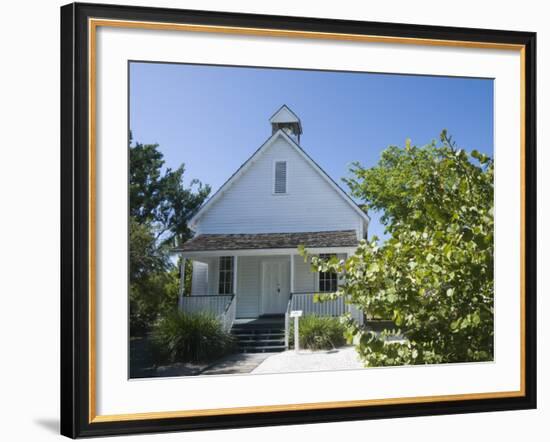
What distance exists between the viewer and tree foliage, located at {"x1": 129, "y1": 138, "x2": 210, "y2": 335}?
5.02m

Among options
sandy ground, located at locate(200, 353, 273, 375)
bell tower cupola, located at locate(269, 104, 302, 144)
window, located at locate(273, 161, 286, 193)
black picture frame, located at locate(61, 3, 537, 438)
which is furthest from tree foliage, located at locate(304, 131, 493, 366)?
window, located at locate(273, 161, 286, 193)

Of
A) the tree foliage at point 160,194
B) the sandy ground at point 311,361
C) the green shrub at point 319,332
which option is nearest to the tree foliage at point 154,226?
the tree foliage at point 160,194

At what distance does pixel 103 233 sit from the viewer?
455 centimetres

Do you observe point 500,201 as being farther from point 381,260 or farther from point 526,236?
point 381,260

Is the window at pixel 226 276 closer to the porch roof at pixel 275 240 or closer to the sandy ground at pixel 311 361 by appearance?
the porch roof at pixel 275 240

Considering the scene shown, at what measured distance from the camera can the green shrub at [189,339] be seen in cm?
528

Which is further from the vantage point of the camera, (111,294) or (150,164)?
(150,164)

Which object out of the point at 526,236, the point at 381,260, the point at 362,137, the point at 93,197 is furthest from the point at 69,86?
the point at 526,236

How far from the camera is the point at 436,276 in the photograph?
5.24 metres

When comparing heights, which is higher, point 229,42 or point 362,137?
point 229,42

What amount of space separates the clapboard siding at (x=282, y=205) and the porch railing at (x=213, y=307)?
0.75 metres

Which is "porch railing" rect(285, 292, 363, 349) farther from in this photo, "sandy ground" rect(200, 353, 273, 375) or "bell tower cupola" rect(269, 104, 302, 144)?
"bell tower cupola" rect(269, 104, 302, 144)

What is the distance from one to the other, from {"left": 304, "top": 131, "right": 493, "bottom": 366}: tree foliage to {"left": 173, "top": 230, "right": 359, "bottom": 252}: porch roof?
97 cm

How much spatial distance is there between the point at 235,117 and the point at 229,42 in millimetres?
1179
